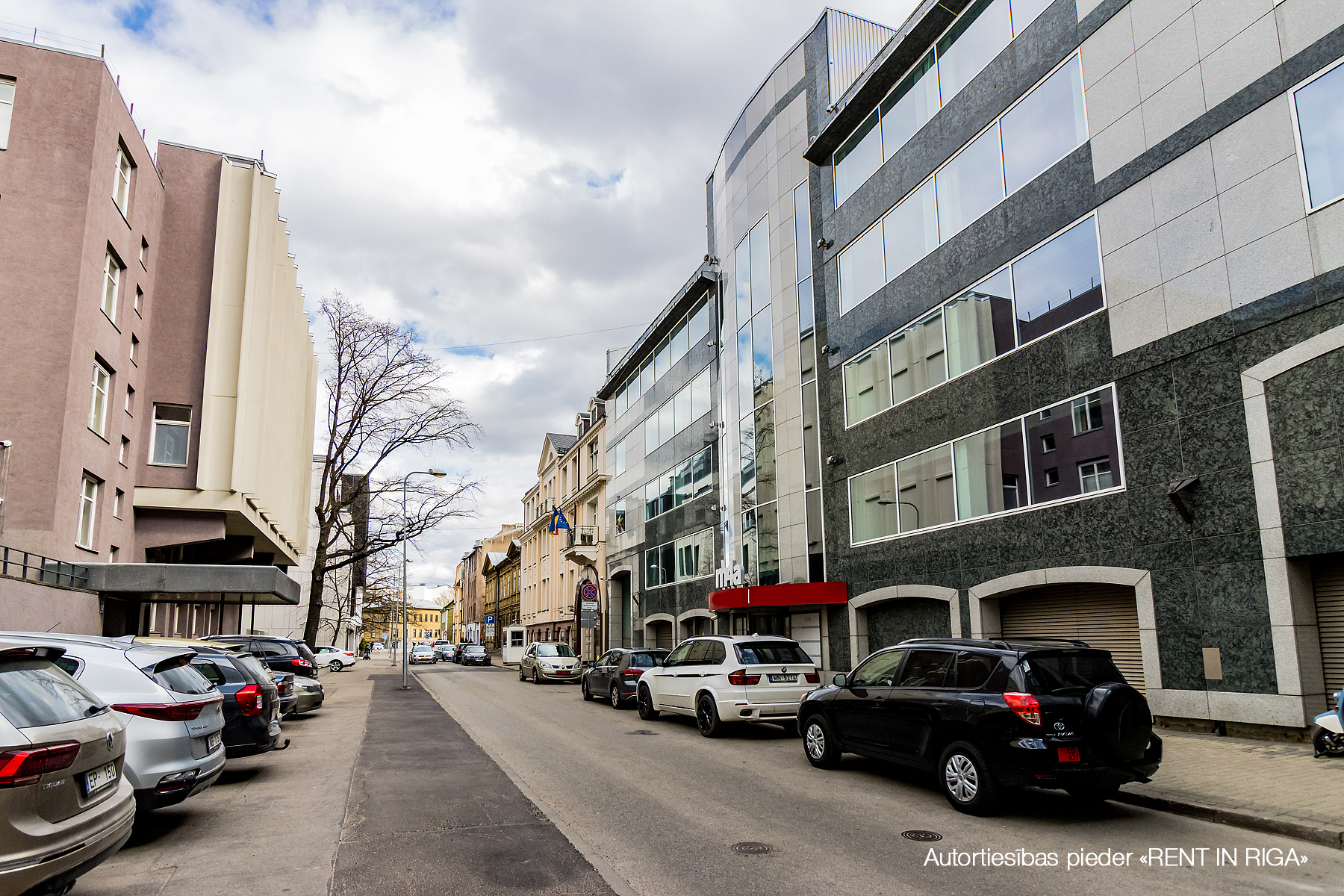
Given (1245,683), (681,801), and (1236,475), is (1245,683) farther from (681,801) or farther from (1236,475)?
(681,801)

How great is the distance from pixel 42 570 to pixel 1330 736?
22.0m

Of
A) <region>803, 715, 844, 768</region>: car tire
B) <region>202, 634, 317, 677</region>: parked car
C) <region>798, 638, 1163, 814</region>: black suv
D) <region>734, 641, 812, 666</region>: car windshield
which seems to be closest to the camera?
<region>798, 638, 1163, 814</region>: black suv

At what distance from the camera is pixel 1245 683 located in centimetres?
1190

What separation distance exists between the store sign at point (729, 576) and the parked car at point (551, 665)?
7.10 meters

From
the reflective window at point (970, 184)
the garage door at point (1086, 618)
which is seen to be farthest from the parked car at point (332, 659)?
the reflective window at point (970, 184)

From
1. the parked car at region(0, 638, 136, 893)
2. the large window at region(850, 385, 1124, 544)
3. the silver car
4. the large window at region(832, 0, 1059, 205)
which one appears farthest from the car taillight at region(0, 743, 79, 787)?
the large window at region(832, 0, 1059, 205)

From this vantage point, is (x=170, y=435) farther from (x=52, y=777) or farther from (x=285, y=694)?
(x=52, y=777)

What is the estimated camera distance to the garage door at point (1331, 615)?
11.2 meters

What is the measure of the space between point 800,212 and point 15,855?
78.8 ft

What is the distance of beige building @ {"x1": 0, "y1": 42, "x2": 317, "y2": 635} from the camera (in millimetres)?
19438

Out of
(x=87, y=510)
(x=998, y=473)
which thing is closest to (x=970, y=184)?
(x=998, y=473)

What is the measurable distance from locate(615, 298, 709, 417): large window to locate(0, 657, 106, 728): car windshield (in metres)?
27.9

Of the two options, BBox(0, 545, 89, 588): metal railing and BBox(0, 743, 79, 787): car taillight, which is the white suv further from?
BBox(0, 545, 89, 588): metal railing

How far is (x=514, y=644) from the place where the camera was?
61.8 meters
